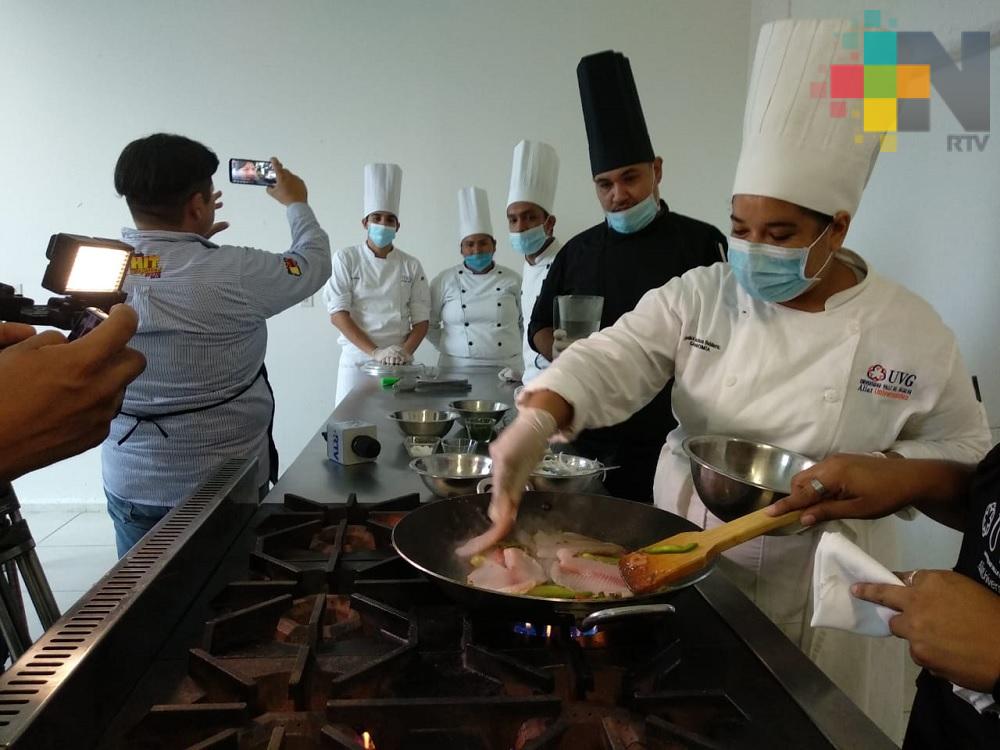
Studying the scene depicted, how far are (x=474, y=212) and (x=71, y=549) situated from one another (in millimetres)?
2831

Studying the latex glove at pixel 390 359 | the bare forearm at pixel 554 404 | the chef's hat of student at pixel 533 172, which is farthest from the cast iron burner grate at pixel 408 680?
the chef's hat of student at pixel 533 172

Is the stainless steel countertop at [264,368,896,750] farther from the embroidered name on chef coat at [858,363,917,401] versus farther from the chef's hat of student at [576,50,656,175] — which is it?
the chef's hat of student at [576,50,656,175]

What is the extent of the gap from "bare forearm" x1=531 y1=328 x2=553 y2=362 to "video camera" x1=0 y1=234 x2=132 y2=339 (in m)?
1.37

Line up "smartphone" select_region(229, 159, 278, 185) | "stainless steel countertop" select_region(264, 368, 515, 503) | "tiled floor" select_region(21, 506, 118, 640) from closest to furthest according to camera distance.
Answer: "stainless steel countertop" select_region(264, 368, 515, 503)
"smartphone" select_region(229, 159, 278, 185)
"tiled floor" select_region(21, 506, 118, 640)

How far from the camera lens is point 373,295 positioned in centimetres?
383

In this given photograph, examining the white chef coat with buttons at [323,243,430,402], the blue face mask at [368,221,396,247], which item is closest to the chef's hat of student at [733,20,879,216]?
the blue face mask at [368,221,396,247]

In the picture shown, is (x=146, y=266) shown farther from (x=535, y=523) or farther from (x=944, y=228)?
(x=944, y=228)

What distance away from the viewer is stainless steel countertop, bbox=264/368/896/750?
680 mm

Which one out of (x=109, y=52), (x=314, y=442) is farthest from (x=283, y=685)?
(x=109, y=52)

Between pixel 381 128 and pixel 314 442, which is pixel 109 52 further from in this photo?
pixel 314 442

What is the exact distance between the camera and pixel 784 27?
1216 millimetres

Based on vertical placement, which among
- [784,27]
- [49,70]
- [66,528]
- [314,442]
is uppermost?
[49,70]

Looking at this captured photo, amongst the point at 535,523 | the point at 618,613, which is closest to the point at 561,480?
the point at 535,523

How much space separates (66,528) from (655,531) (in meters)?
3.81
